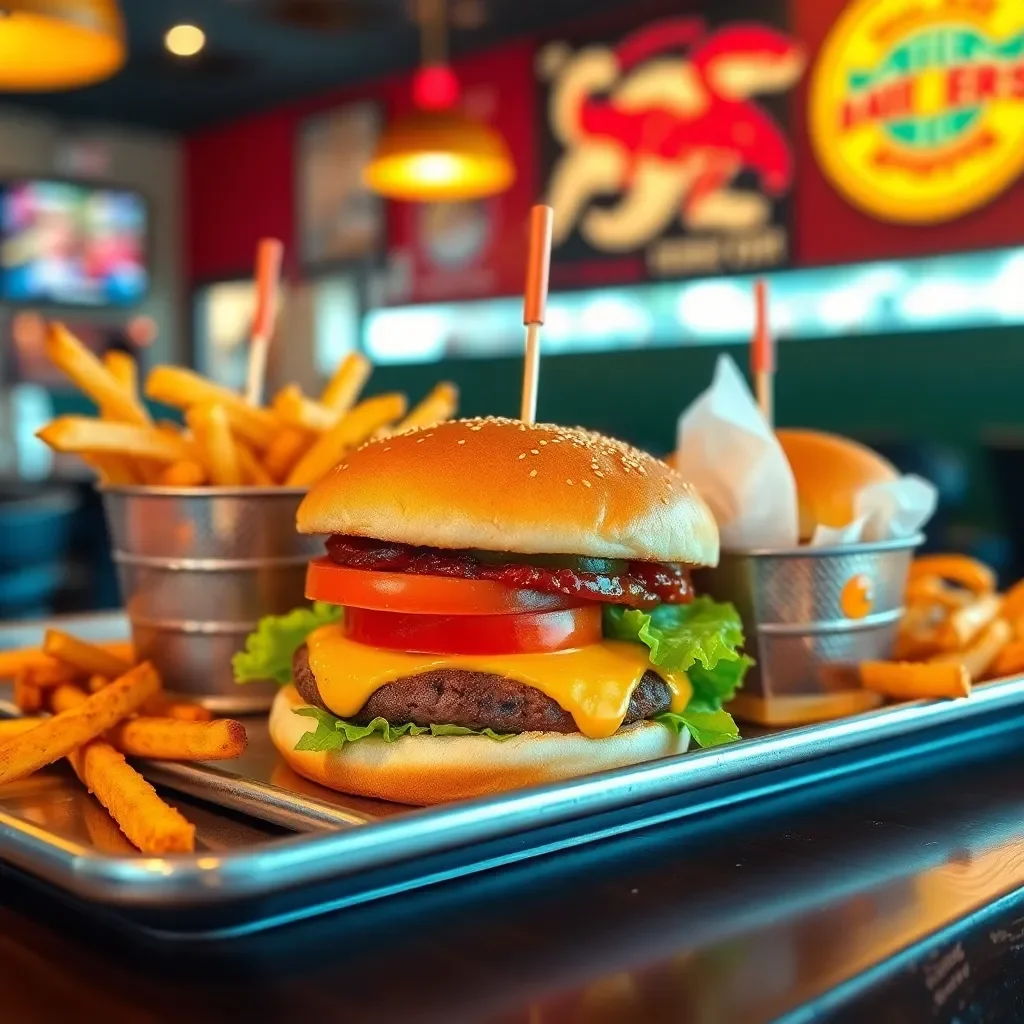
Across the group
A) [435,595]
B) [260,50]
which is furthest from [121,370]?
[260,50]

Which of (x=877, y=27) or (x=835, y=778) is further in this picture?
(x=877, y=27)

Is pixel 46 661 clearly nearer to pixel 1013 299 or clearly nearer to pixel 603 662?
pixel 603 662

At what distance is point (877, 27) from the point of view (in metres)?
6.45

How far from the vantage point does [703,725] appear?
4.74ft

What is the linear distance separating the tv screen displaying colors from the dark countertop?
1019 centimetres

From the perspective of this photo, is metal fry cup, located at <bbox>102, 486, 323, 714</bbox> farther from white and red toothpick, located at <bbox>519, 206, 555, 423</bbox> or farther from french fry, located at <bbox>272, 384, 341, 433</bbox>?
white and red toothpick, located at <bbox>519, 206, 555, 423</bbox>

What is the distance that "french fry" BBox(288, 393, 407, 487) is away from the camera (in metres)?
1.78

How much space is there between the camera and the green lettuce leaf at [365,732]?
1312 millimetres

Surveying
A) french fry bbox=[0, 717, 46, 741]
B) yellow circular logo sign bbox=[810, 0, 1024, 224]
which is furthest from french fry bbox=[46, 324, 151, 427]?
yellow circular logo sign bbox=[810, 0, 1024, 224]

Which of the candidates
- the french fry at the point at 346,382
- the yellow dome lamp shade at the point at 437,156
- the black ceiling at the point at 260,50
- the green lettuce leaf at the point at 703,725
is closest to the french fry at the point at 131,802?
the green lettuce leaf at the point at 703,725

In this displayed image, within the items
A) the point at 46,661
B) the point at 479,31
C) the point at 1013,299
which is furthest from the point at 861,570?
the point at 479,31

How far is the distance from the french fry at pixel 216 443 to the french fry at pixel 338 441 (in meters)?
0.09

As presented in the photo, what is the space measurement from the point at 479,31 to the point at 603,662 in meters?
7.62

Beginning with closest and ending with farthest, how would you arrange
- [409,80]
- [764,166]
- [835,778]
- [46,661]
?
[835,778] → [46,661] → [764,166] → [409,80]
